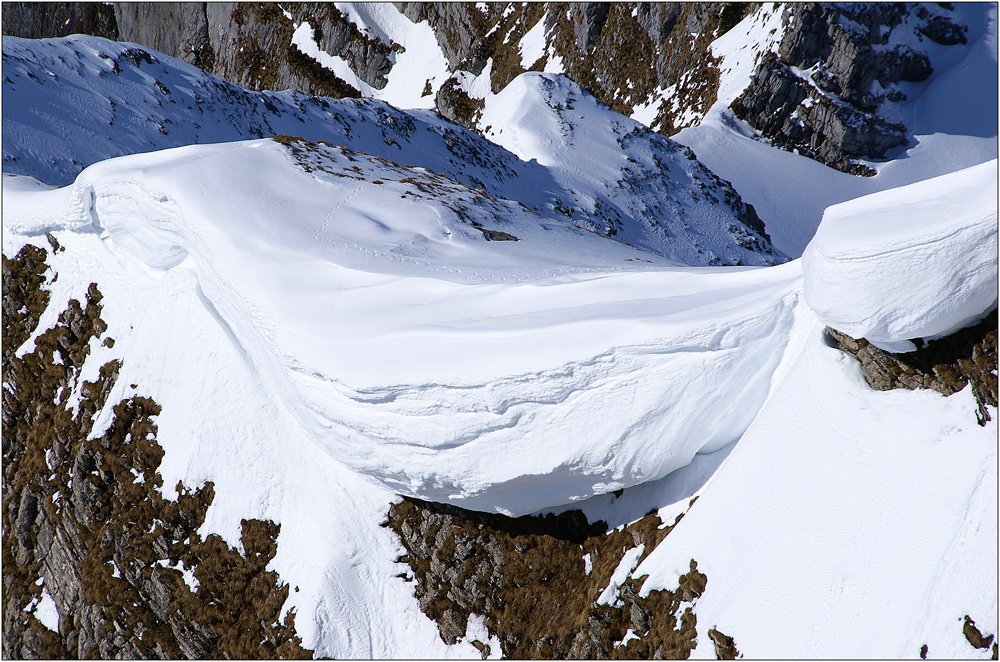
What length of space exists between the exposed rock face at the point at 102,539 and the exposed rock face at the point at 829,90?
2655 centimetres

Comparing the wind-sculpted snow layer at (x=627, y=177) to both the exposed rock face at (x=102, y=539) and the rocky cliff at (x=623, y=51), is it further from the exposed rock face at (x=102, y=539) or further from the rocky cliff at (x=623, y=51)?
the exposed rock face at (x=102, y=539)

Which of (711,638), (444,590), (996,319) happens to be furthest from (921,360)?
(444,590)

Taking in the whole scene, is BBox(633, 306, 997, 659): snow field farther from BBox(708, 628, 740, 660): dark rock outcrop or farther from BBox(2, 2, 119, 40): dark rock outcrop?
BBox(2, 2, 119, 40): dark rock outcrop

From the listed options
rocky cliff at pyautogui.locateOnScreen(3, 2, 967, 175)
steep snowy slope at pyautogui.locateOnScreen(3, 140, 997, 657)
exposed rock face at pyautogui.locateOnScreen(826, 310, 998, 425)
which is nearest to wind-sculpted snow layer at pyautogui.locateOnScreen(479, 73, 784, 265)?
rocky cliff at pyautogui.locateOnScreen(3, 2, 967, 175)

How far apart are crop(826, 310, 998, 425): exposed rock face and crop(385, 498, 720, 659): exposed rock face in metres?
1.68

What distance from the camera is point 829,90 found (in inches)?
1081

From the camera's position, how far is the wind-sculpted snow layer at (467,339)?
14.5 feet

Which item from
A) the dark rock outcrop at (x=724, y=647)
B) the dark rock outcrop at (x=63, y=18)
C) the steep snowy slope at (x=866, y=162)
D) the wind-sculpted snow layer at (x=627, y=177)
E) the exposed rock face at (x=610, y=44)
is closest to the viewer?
the dark rock outcrop at (x=724, y=647)

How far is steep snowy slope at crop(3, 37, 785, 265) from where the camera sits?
1309 cm

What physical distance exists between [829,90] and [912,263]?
28715 millimetres

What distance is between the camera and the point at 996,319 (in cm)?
339

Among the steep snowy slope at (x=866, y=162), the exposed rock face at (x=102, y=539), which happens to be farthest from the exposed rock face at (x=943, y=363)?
the steep snowy slope at (x=866, y=162)

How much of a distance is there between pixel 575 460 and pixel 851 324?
199cm

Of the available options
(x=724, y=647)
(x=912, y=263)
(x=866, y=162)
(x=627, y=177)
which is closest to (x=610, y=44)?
(x=866, y=162)
